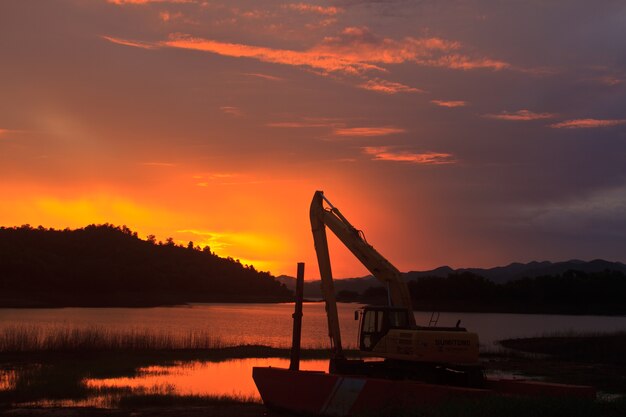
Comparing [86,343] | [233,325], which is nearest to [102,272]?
[233,325]

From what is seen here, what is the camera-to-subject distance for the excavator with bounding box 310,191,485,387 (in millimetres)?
18625

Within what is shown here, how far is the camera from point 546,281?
146 metres

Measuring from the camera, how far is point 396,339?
1903 cm

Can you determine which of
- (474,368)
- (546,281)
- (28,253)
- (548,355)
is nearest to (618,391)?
(474,368)

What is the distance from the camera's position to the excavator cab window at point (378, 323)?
64.7 ft

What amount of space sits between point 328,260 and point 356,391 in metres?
4.66

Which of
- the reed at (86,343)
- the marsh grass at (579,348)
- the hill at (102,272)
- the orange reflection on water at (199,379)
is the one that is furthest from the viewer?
the hill at (102,272)

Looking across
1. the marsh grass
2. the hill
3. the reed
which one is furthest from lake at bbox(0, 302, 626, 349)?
the hill

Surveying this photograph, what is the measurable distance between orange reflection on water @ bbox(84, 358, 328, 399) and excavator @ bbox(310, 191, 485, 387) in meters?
5.16

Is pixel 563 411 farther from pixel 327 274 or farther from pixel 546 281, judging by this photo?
pixel 546 281

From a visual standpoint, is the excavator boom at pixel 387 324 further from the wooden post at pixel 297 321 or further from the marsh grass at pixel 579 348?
the marsh grass at pixel 579 348

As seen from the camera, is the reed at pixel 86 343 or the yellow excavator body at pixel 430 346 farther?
the reed at pixel 86 343

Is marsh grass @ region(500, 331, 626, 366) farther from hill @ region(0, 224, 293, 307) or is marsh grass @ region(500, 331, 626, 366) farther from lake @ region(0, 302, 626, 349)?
hill @ region(0, 224, 293, 307)

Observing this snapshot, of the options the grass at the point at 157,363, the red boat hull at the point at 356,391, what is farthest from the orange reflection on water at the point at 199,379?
the red boat hull at the point at 356,391
